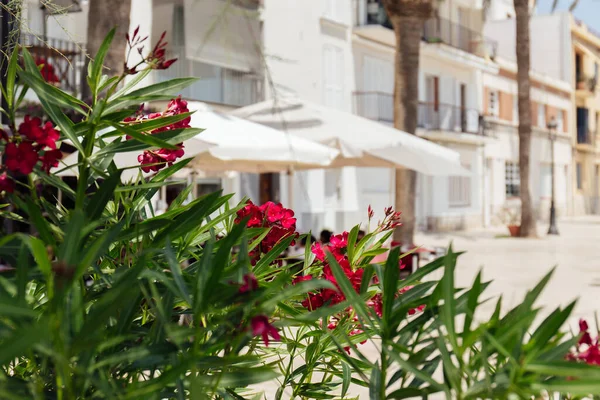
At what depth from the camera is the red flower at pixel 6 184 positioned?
4.17 ft

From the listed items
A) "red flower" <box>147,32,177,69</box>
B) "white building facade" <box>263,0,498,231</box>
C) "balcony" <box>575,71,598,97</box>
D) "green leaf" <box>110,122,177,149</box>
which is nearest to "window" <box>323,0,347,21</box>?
"white building facade" <box>263,0,498,231</box>

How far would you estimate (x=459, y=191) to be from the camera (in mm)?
31625

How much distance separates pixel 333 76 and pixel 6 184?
22632 millimetres

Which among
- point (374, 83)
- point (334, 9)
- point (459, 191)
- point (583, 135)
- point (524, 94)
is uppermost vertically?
point (334, 9)

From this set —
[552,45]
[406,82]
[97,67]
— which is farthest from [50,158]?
[552,45]

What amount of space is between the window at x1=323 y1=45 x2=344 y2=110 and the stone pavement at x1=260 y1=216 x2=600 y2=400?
14.8 ft

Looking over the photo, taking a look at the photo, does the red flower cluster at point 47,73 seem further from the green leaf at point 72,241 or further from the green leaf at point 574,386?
the green leaf at point 574,386

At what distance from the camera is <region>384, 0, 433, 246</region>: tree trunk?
46.9 feet

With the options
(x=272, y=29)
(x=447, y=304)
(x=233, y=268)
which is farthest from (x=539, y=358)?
(x=272, y=29)

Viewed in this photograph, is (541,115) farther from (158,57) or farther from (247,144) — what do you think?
(158,57)

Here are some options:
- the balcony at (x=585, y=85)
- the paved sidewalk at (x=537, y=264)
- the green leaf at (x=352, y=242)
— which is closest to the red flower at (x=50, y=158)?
the green leaf at (x=352, y=242)

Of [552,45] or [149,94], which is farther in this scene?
[552,45]

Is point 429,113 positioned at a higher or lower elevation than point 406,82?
higher

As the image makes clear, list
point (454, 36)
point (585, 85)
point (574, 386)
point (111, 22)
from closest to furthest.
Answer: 1. point (574, 386)
2. point (111, 22)
3. point (454, 36)
4. point (585, 85)
